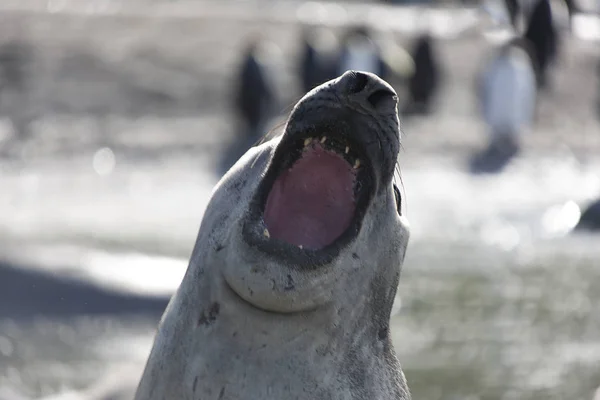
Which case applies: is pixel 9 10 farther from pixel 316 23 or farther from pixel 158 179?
pixel 158 179

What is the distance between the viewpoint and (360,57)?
2545 cm

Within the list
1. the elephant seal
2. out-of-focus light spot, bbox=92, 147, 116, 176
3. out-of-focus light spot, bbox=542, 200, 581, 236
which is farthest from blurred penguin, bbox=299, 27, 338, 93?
the elephant seal

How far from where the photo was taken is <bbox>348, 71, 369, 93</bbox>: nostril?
2777 mm

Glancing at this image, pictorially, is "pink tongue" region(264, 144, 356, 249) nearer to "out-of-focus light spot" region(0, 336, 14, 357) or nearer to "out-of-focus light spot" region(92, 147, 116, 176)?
"out-of-focus light spot" region(0, 336, 14, 357)

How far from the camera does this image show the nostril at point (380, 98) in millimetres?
2799

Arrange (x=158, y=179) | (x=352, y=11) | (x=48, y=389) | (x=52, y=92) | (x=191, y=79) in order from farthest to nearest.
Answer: (x=352, y=11), (x=191, y=79), (x=52, y=92), (x=158, y=179), (x=48, y=389)

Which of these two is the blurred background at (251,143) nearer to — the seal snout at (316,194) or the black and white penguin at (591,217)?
the black and white penguin at (591,217)

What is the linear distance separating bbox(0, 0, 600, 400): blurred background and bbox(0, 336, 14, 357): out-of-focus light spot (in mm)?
29

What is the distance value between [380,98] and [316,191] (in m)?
0.25

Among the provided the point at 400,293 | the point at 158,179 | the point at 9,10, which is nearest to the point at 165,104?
the point at 158,179

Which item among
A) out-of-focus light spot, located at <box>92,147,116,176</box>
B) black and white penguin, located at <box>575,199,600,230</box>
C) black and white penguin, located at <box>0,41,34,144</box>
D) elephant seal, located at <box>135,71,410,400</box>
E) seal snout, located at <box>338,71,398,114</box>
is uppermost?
black and white penguin, located at <box>0,41,34,144</box>

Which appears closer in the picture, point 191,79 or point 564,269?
point 564,269

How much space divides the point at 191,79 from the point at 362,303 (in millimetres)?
22893

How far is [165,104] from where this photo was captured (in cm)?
2369
